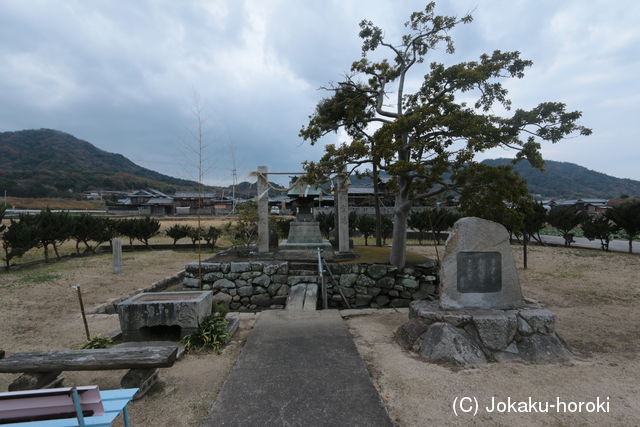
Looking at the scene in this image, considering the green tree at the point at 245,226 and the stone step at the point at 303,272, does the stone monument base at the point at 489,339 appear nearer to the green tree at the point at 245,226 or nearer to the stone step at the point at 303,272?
the stone step at the point at 303,272

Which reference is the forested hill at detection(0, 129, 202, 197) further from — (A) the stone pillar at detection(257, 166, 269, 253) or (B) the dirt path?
(B) the dirt path

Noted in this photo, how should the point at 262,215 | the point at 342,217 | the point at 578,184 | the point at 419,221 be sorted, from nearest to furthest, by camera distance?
the point at 262,215, the point at 342,217, the point at 419,221, the point at 578,184

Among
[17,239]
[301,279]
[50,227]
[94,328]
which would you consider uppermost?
[50,227]

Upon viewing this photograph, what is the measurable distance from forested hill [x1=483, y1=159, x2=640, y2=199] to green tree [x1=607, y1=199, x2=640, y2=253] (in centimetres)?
8607

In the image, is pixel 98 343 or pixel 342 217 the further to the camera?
pixel 342 217

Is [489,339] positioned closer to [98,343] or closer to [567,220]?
[98,343]

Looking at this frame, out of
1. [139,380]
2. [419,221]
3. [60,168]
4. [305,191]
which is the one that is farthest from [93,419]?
[60,168]

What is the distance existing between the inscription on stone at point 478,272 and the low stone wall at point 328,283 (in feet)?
9.91

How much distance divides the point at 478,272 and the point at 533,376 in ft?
4.91

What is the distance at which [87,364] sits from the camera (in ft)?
9.78

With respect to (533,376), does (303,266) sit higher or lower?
higher

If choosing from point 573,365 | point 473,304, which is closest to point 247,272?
point 473,304

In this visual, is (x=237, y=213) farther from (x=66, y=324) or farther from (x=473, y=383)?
(x=473, y=383)

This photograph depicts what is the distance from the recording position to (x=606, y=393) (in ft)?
10.2
